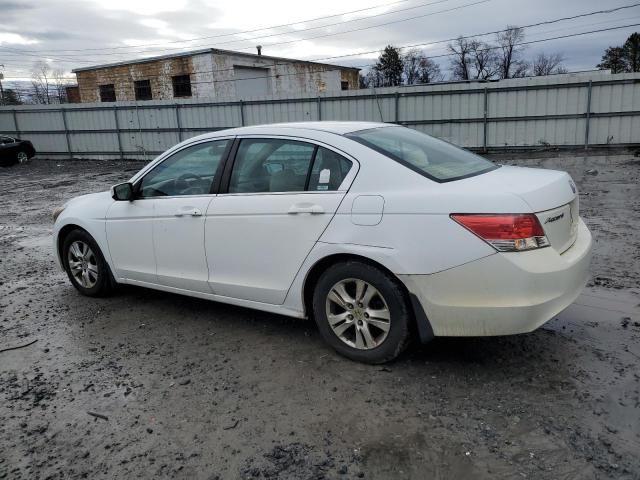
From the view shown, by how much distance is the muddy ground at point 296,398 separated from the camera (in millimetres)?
2619

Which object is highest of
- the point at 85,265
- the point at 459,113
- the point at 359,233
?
the point at 459,113

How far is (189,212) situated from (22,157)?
22931mm

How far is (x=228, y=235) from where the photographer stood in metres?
3.94

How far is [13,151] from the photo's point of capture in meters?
22.8

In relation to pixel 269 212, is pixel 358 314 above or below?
below

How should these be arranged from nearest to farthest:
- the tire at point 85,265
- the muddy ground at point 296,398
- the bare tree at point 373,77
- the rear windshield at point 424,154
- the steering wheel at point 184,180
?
the muddy ground at point 296,398
the rear windshield at point 424,154
the steering wheel at point 184,180
the tire at point 85,265
the bare tree at point 373,77

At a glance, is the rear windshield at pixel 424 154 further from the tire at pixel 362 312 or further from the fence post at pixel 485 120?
the fence post at pixel 485 120

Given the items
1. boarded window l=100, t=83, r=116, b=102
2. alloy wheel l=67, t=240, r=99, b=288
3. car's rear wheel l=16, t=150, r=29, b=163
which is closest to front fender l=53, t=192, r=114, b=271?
alloy wheel l=67, t=240, r=99, b=288

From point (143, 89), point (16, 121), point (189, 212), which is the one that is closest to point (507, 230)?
point (189, 212)

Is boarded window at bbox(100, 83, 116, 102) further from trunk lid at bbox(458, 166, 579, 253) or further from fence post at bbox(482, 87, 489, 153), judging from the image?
trunk lid at bbox(458, 166, 579, 253)

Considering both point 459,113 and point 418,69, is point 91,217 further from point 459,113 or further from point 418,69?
point 418,69

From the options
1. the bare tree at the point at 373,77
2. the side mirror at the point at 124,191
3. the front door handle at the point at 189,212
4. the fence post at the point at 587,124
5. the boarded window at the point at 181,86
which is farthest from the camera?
the bare tree at the point at 373,77

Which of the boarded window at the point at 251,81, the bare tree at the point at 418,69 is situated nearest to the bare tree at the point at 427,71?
the bare tree at the point at 418,69

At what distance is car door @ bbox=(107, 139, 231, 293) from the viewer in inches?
164
